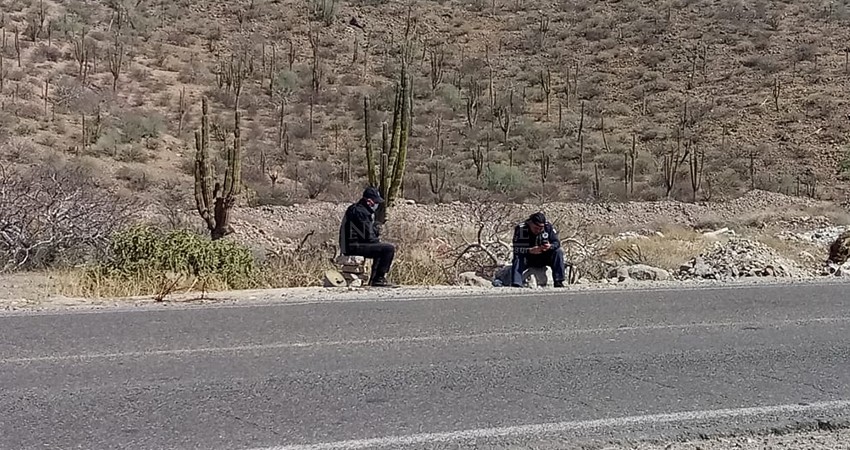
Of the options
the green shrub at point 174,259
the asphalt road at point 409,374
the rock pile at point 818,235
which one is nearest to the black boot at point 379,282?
the green shrub at point 174,259

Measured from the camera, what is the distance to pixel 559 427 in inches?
233

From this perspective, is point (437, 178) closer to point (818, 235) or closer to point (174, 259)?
point (818, 235)

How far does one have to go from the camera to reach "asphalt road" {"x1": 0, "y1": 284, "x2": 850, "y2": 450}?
583cm

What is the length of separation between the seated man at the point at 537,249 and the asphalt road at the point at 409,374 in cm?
240

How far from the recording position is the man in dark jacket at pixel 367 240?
13117 mm

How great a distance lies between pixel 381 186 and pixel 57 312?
11158mm

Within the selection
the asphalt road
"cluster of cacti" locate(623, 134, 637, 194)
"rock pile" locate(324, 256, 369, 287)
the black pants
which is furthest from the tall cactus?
"cluster of cacti" locate(623, 134, 637, 194)

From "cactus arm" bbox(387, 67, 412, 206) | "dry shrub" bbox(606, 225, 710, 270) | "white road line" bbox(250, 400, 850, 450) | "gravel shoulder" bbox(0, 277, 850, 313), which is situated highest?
"cactus arm" bbox(387, 67, 412, 206)

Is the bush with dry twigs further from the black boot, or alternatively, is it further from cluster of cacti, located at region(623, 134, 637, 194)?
cluster of cacti, located at region(623, 134, 637, 194)

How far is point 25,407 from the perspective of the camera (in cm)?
623

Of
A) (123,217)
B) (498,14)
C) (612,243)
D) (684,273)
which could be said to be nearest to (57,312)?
(123,217)

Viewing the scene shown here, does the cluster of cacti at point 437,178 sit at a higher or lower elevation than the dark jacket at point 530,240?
lower

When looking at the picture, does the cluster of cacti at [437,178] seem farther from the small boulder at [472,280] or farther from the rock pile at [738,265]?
the small boulder at [472,280]

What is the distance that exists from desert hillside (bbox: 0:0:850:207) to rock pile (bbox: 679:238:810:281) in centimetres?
1337
